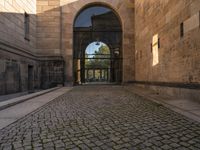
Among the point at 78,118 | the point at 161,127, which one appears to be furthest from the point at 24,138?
the point at 161,127

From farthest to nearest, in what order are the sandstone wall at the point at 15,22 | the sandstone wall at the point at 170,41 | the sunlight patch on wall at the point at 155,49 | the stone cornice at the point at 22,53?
the sunlight patch on wall at the point at 155,49
the sandstone wall at the point at 15,22
the stone cornice at the point at 22,53
the sandstone wall at the point at 170,41

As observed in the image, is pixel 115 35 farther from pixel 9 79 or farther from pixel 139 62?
pixel 9 79

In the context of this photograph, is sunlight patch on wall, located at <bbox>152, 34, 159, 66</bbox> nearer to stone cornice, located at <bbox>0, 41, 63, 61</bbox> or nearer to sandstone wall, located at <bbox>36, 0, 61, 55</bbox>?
stone cornice, located at <bbox>0, 41, 63, 61</bbox>

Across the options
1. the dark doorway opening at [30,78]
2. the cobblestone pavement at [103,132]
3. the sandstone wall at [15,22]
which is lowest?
the cobblestone pavement at [103,132]

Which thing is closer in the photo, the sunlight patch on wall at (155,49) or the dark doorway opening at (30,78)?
the sunlight patch on wall at (155,49)

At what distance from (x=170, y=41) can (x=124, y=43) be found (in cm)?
752

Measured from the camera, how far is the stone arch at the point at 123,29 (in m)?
15.3

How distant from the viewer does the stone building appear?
694 centimetres

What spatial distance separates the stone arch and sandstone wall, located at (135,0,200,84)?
2.23 meters

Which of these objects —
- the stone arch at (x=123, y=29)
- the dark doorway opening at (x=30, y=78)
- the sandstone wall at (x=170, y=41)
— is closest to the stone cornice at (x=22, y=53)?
the dark doorway opening at (x=30, y=78)

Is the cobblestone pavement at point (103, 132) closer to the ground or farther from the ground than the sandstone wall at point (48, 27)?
closer to the ground

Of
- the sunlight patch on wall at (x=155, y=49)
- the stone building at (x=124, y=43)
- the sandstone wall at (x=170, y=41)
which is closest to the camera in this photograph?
the sandstone wall at (x=170, y=41)

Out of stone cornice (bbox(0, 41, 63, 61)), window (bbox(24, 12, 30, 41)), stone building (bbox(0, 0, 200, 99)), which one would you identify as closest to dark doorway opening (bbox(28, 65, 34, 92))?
stone building (bbox(0, 0, 200, 99))

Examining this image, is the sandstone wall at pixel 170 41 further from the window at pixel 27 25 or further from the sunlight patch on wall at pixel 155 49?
the window at pixel 27 25
